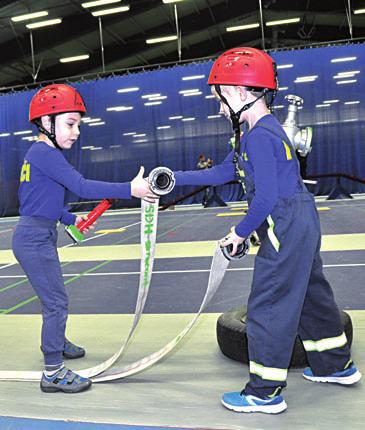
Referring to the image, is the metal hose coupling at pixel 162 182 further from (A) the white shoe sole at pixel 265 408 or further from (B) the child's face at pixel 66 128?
(A) the white shoe sole at pixel 265 408

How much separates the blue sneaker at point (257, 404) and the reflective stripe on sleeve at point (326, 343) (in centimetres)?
37

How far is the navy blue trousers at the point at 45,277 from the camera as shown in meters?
2.72

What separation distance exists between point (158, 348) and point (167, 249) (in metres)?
4.75

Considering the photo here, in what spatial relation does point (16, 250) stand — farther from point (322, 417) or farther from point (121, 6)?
point (121, 6)

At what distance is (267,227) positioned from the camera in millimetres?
2297

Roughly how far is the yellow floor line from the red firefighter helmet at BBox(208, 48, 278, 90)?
494cm

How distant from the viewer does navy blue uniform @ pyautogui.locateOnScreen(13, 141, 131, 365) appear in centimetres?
269

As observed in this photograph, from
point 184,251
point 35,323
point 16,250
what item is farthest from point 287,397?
point 184,251

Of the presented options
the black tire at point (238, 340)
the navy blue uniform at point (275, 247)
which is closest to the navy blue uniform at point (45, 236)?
the navy blue uniform at point (275, 247)

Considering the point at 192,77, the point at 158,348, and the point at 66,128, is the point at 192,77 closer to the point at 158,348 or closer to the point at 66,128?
the point at 158,348

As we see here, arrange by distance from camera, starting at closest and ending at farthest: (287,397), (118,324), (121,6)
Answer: (287,397), (118,324), (121,6)

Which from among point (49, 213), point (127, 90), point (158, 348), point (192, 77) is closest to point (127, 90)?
point (127, 90)

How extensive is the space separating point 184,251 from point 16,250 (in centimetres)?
508

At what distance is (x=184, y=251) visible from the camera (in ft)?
25.4
